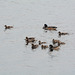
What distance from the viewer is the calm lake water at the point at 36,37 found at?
968 inches

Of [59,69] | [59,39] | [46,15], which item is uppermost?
[46,15]

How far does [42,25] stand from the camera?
37.5 meters

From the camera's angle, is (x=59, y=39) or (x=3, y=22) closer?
(x=59, y=39)

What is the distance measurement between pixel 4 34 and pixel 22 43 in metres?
3.66

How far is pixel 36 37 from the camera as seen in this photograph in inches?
1265

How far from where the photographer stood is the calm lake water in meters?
24.6

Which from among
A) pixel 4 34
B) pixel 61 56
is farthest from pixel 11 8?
pixel 61 56

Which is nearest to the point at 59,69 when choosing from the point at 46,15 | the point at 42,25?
the point at 42,25

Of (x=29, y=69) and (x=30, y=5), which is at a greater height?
(x=30, y=5)

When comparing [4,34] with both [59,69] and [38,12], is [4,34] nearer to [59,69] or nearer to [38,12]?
[59,69]

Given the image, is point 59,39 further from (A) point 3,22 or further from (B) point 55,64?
(A) point 3,22

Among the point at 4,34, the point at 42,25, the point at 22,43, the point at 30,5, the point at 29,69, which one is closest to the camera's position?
the point at 29,69

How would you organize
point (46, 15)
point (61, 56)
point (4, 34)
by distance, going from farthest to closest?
point (46, 15) → point (4, 34) → point (61, 56)

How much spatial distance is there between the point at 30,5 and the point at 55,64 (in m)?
27.6
